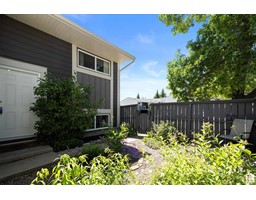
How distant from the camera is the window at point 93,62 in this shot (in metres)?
5.82

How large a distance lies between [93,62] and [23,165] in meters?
4.42

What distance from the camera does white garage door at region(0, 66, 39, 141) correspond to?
3803 millimetres

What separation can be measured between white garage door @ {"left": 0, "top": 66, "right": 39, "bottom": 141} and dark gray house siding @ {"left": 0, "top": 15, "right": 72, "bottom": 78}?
473mm

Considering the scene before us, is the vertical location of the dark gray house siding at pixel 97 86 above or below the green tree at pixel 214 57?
below

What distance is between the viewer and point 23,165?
305 centimetres

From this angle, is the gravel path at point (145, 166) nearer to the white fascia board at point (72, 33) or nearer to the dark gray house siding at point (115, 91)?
the dark gray house siding at point (115, 91)

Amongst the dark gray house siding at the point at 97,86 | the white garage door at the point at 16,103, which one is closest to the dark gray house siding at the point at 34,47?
the white garage door at the point at 16,103

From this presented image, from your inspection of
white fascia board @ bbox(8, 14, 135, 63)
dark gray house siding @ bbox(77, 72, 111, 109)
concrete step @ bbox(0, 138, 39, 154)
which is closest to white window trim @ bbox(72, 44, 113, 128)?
dark gray house siding @ bbox(77, 72, 111, 109)

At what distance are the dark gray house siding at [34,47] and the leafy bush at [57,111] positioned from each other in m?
0.74

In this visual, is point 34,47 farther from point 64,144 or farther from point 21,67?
point 64,144
